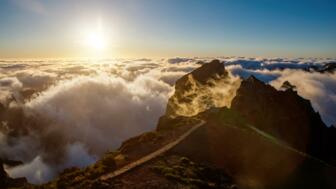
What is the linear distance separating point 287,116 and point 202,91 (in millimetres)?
22329

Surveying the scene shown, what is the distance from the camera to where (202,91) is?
3666 inches

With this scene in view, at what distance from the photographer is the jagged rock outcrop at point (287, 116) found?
8138 centimetres

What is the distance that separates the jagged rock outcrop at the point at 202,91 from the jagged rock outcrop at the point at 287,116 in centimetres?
436

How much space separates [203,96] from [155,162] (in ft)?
193

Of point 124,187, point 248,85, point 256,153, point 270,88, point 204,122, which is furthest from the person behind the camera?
point 270,88

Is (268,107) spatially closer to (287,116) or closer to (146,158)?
(287,116)

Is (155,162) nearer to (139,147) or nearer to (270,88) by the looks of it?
(139,147)

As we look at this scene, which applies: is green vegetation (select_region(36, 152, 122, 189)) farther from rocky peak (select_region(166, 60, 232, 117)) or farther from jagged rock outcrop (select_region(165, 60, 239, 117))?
rocky peak (select_region(166, 60, 232, 117))

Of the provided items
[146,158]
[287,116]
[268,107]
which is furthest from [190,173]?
[287,116]

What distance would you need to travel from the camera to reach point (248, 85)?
281 ft

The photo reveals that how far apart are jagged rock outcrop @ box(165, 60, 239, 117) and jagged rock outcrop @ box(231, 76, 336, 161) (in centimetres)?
436

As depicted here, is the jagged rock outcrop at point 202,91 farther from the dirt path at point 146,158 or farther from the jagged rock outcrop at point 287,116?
the dirt path at point 146,158

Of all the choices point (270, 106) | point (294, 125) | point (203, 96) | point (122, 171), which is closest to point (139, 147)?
point (122, 171)

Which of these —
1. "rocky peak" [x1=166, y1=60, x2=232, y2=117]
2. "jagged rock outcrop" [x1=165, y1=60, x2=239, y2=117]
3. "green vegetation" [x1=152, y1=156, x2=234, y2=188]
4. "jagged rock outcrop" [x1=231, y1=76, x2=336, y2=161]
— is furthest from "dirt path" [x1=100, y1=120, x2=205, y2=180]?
"jagged rock outcrop" [x1=231, y1=76, x2=336, y2=161]
